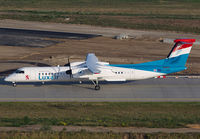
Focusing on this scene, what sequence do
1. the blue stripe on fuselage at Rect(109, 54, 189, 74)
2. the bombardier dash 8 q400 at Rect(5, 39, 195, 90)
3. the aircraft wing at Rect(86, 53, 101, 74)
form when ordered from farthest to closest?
the blue stripe on fuselage at Rect(109, 54, 189, 74) < the bombardier dash 8 q400 at Rect(5, 39, 195, 90) < the aircraft wing at Rect(86, 53, 101, 74)

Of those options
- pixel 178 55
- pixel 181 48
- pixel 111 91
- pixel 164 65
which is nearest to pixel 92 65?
pixel 111 91

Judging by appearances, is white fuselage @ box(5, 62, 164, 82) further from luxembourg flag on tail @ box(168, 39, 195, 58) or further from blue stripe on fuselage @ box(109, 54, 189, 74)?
luxembourg flag on tail @ box(168, 39, 195, 58)

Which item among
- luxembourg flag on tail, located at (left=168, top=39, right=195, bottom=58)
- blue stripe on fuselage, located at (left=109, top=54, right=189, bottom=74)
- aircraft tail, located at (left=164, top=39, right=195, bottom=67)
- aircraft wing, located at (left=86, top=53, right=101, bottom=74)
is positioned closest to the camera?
aircraft wing, located at (left=86, top=53, right=101, bottom=74)

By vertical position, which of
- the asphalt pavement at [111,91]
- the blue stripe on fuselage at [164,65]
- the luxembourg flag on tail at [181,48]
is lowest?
the asphalt pavement at [111,91]

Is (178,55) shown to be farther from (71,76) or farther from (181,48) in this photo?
(71,76)

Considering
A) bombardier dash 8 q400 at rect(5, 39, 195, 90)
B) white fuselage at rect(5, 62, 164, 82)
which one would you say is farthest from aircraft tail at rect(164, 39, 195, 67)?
white fuselage at rect(5, 62, 164, 82)

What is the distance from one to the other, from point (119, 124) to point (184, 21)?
6322cm

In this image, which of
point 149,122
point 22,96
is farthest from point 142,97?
point 22,96

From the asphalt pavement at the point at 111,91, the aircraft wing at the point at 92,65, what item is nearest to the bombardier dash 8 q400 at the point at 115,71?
the aircraft wing at the point at 92,65

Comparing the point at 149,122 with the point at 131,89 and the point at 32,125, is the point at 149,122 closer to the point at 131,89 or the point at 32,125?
the point at 32,125

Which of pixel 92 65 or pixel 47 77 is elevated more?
pixel 92 65

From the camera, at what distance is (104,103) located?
3766 centimetres

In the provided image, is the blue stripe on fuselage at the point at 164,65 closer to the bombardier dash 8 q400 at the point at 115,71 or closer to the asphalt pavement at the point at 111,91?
the bombardier dash 8 q400 at the point at 115,71

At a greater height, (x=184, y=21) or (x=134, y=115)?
(x=184, y=21)
